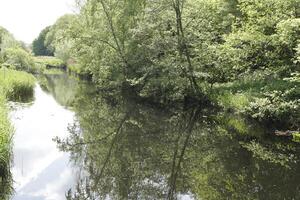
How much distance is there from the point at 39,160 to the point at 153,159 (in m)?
3.81

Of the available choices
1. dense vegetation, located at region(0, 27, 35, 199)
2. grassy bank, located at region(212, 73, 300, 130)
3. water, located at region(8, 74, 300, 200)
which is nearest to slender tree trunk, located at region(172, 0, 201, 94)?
grassy bank, located at region(212, 73, 300, 130)

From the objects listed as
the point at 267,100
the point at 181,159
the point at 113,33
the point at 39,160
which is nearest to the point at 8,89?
the point at 113,33

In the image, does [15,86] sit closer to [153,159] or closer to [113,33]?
[113,33]

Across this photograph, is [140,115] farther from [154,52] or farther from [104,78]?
[104,78]

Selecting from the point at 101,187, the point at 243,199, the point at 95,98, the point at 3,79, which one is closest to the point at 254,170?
the point at 243,199

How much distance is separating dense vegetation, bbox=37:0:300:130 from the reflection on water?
7347 mm

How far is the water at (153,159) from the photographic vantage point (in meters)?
9.87

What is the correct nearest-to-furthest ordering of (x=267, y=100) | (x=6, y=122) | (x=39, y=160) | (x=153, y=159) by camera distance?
(x=6, y=122), (x=153, y=159), (x=39, y=160), (x=267, y=100)

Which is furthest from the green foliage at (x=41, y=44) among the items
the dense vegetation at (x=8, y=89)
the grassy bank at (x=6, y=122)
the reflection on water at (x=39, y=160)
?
the reflection on water at (x=39, y=160)

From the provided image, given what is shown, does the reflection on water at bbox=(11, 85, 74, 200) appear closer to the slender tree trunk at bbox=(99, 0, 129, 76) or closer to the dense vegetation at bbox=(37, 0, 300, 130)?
the dense vegetation at bbox=(37, 0, 300, 130)

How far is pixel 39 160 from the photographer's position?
42.2 ft

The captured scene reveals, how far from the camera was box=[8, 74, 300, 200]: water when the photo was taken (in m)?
9.87

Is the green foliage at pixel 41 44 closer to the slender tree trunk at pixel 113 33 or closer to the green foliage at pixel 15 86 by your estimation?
the green foliage at pixel 15 86

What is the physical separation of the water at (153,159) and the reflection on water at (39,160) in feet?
0.09
